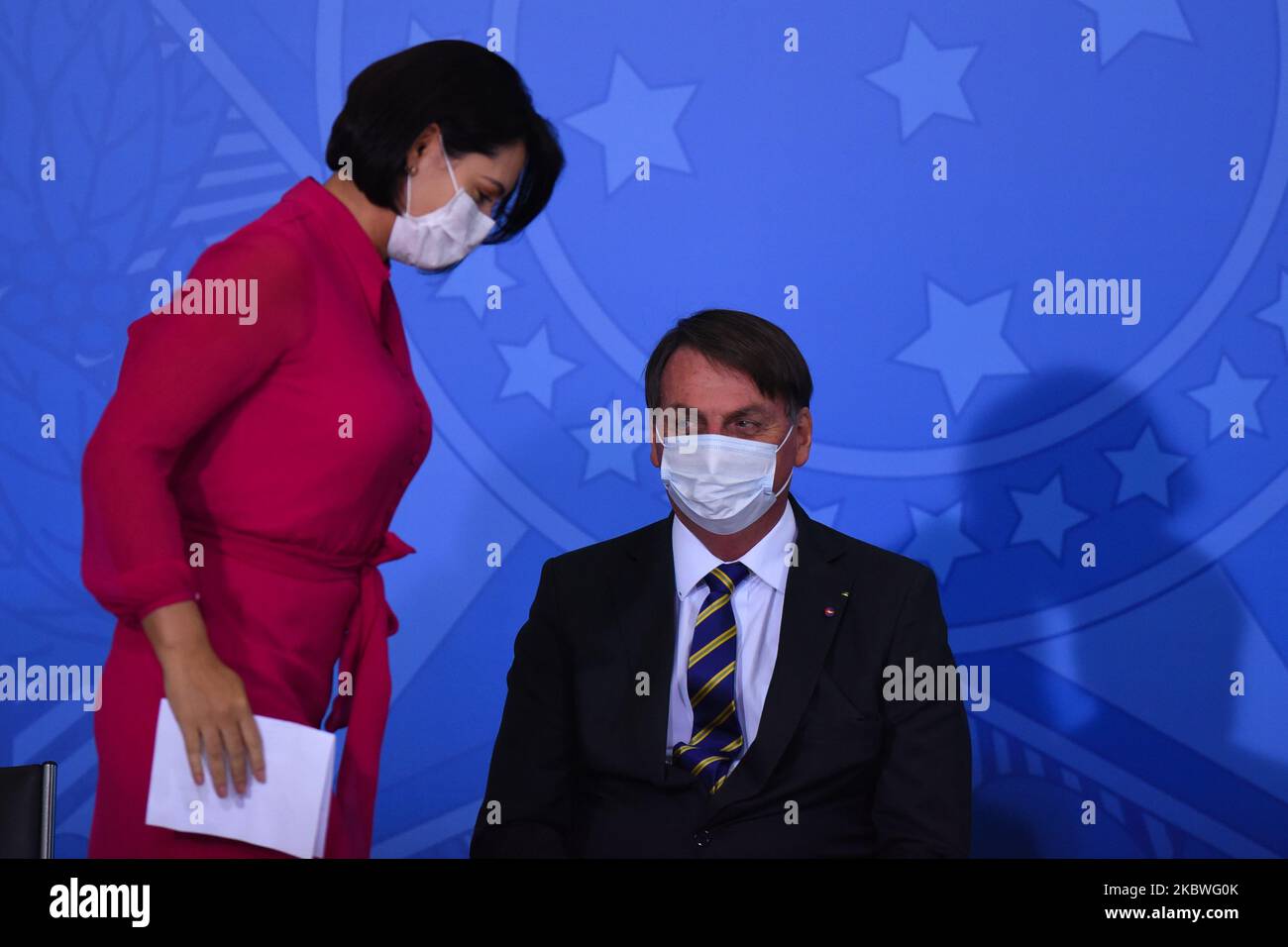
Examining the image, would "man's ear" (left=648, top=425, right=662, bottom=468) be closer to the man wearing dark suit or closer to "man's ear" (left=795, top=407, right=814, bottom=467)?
the man wearing dark suit

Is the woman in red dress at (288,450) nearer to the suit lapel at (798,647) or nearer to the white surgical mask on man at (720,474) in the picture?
the white surgical mask on man at (720,474)

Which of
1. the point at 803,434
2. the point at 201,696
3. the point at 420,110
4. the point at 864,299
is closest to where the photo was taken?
the point at 201,696

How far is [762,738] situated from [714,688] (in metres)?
0.11

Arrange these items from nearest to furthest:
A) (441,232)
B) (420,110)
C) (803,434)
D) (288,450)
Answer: (288,450) < (420,110) < (441,232) < (803,434)

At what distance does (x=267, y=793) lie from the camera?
1.80 metres

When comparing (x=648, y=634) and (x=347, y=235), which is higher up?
(x=347, y=235)

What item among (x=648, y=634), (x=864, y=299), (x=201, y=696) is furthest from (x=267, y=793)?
(x=864, y=299)

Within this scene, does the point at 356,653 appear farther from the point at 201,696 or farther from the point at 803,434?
the point at 803,434

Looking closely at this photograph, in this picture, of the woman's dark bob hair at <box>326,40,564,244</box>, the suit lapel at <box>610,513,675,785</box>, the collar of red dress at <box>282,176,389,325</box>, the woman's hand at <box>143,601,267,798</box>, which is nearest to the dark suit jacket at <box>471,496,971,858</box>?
the suit lapel at <box>610,513,675,785</box>
